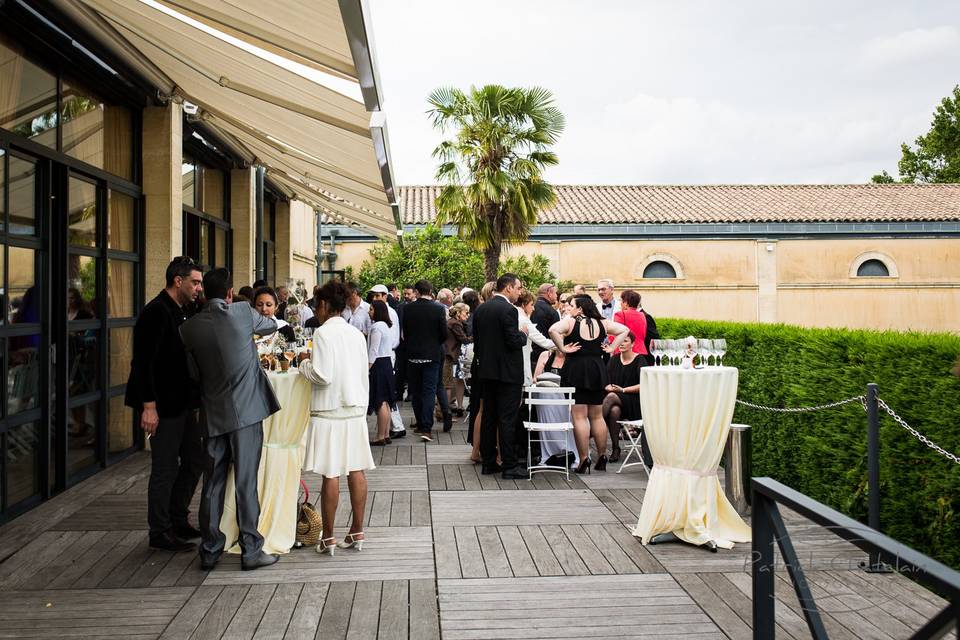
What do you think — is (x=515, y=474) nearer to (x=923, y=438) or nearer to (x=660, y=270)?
(x=923, y=438)

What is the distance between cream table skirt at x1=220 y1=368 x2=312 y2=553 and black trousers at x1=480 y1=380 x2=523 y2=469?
2623mm

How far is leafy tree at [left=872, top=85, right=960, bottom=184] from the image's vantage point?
48.8 metres

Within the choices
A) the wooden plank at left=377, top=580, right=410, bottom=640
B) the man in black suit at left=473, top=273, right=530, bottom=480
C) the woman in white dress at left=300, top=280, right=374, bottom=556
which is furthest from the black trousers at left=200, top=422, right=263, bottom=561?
the man in black suit at left=473, top=273, right=530, bottom=480

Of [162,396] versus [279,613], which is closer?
[279,613]

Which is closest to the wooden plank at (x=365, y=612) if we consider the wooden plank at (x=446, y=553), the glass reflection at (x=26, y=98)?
the wooden plank at (x=446, y=553)

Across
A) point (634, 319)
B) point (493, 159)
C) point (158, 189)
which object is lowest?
point (634, 319)

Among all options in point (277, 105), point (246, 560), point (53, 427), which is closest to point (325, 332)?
point (246, 560)

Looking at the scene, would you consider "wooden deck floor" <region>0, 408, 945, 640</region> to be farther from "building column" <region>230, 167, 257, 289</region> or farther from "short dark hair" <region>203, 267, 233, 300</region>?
"building column" <region>230, 167, 257, 289</region>

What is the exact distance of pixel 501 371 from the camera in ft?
24.8

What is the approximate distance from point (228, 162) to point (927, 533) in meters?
9.91

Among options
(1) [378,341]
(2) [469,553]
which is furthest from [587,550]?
(1) [378,341]

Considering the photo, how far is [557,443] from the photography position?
26.9ft

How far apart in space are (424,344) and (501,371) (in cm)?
231

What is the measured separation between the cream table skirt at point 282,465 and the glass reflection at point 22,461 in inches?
74.6
